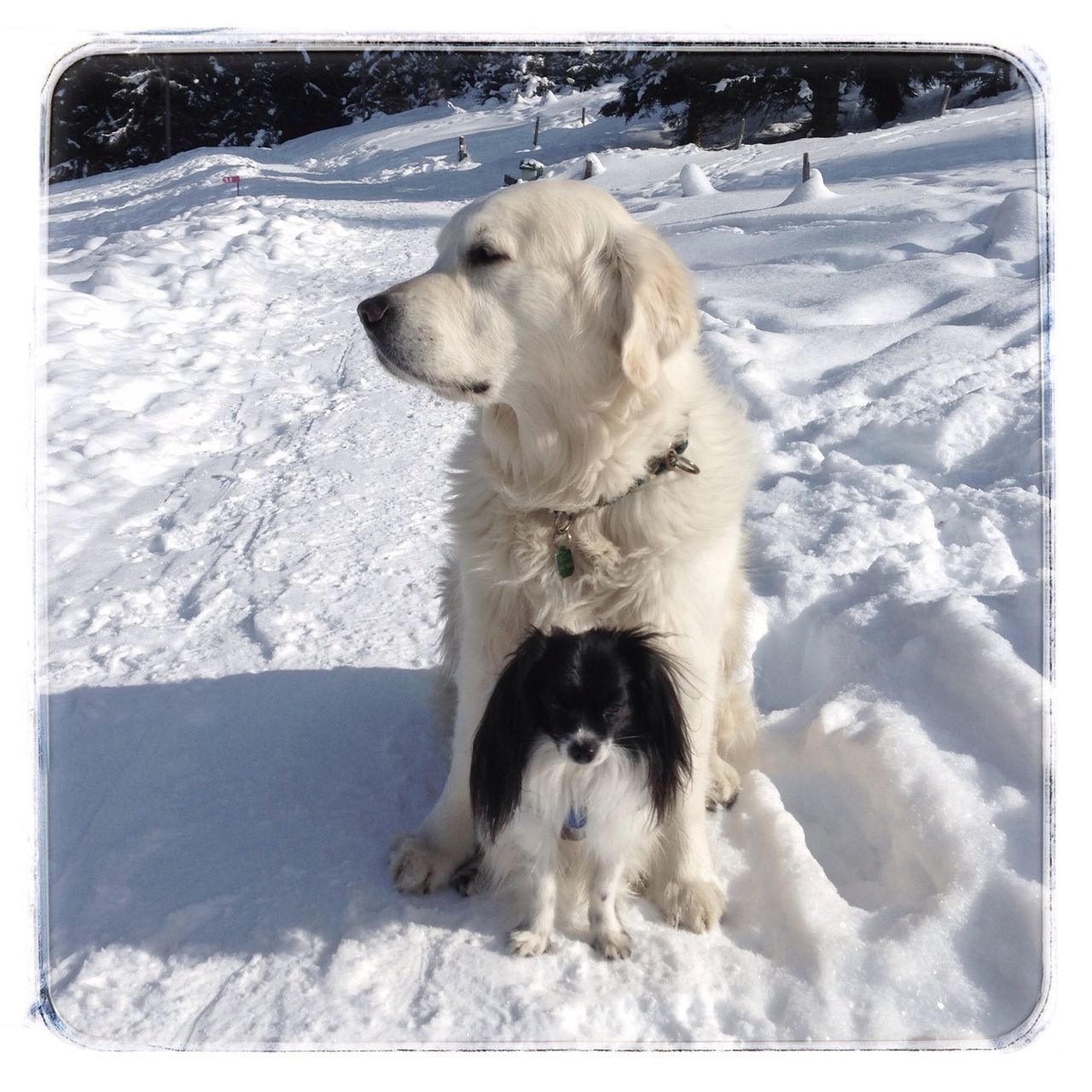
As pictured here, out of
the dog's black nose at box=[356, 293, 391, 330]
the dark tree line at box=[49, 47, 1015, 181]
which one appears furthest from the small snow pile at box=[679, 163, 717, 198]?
the dog's black nose at box=[356, 293, 391, 330]

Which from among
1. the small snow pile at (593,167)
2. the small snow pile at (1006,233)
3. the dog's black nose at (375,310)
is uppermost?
the small snow pile at (593,167)

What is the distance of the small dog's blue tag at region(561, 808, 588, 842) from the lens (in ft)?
6.96

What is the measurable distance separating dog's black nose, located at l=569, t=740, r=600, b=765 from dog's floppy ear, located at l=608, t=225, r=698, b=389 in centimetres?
89

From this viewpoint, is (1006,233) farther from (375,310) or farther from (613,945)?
(613,945)

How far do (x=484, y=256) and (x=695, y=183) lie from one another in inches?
435

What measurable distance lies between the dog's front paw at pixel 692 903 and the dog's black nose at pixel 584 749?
2.45ft

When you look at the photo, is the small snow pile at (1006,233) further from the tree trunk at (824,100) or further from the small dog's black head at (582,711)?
the small dog's black head at (582,711)

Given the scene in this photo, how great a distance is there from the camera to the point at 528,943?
221cm

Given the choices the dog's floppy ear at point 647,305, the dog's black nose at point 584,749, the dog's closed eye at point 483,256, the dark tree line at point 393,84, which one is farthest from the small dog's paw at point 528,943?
the dark tree line at point 393,84

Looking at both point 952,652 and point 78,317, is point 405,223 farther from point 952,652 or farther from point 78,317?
point 952,652

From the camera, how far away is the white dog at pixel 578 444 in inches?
88.2

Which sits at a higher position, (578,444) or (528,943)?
(578,444)

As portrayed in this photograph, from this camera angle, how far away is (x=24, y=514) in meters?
1.89

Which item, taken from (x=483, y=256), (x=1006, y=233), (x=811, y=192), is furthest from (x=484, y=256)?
(x=811, y=192)
